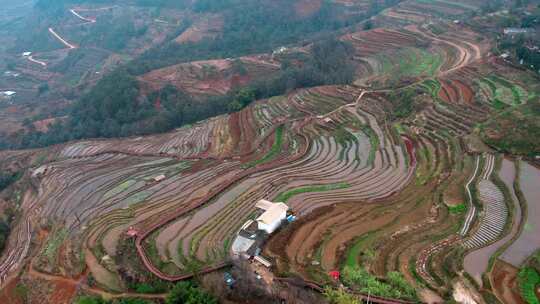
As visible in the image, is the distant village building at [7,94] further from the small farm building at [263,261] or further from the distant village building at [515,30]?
the distant village building at [515,30]

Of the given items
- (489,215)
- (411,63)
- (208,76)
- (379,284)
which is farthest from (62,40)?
(379,284)

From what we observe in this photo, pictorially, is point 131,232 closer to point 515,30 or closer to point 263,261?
point 263,261

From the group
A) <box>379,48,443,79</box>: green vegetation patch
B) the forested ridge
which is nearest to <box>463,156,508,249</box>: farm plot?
<box>379,48,443,79</box>: green vegetation patch

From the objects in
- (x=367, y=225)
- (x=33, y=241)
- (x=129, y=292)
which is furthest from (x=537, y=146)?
(x=33, y=241)

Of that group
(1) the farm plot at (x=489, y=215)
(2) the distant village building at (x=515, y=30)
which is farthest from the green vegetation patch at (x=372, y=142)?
(2) the distant village building at (x=515, y=30)

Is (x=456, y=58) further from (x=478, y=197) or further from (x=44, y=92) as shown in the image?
(x=44, y=92)

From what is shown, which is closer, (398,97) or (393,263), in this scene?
(393,263)
